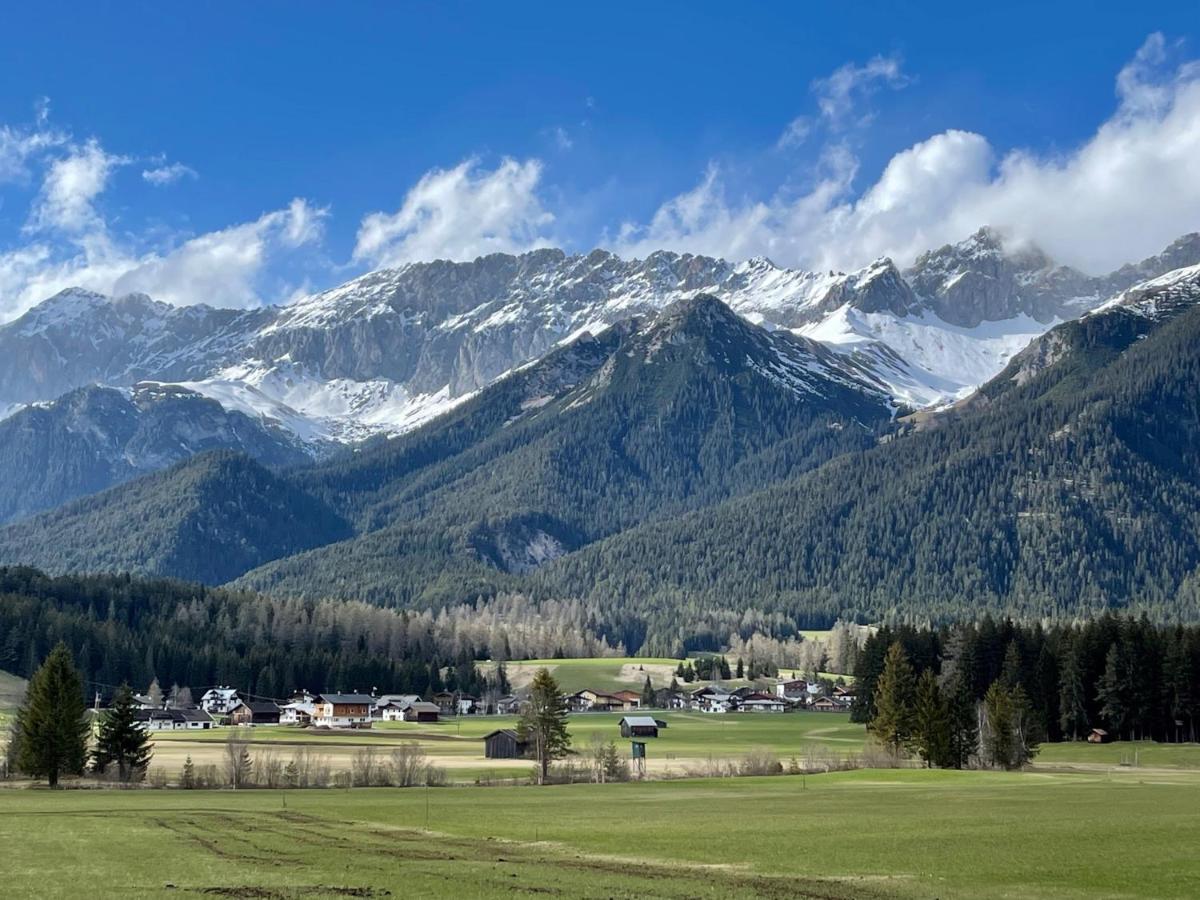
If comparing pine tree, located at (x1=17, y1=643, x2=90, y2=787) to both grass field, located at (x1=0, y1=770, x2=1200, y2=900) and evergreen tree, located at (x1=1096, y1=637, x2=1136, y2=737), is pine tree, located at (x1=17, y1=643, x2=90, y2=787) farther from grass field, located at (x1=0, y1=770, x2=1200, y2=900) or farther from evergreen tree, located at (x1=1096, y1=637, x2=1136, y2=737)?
evergreen tree, located at (x1=1096, y1=637, x2=1136, y2=737)

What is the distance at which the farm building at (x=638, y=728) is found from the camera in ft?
594

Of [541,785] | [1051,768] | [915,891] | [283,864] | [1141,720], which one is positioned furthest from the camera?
[1141,720]

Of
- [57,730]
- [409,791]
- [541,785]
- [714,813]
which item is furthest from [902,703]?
[57,730]

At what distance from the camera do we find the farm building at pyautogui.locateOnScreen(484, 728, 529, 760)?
145 meters

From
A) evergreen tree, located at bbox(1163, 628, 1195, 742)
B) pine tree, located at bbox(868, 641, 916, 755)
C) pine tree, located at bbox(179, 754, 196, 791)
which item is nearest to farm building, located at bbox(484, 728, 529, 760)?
pine tree, located at bbox(868, 641, 916, 755)

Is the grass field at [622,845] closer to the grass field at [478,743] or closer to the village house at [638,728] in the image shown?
the grass field at [478,743]

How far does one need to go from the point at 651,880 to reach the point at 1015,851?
14.9 metres

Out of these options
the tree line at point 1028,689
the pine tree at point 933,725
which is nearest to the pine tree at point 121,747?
the pine tree at point 933,725

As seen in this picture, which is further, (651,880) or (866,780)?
(866,780)

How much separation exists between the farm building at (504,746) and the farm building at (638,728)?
35782mm

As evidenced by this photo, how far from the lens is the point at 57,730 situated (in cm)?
9819

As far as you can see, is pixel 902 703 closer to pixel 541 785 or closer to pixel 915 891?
pixel 541 785

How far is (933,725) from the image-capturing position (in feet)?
390

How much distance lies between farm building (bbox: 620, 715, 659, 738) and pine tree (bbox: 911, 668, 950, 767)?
213 feet
